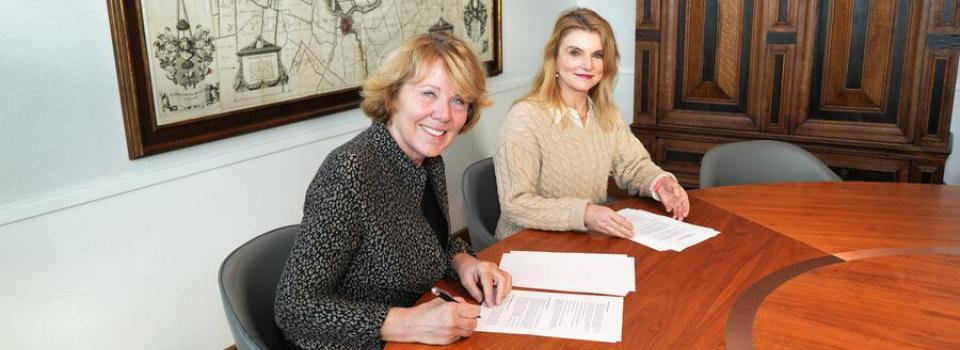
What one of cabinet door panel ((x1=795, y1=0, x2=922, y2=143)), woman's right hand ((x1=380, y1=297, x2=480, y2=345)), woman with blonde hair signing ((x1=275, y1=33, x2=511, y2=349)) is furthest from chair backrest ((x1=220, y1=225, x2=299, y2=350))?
cabinet door panel ((x1=795, y1=0, x2=922, y2=143))

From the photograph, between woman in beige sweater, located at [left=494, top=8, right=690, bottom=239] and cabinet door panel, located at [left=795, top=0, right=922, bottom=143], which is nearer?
woman in beige sweater, located at [left=494, top=8, right=690, bottom=239]

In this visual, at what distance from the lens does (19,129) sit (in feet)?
6.82

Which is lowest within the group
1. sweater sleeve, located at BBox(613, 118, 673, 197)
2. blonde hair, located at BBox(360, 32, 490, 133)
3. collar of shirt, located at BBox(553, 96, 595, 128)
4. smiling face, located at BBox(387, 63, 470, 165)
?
sweater sleeve, located at BBox(613, 118, 673, 197)

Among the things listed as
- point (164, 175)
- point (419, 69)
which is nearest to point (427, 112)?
point (419, 69)

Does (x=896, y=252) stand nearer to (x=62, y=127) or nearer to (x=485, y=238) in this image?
(x=485, y=238)

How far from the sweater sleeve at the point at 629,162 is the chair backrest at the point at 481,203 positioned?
0.41 m

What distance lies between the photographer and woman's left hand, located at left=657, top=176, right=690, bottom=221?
212cm

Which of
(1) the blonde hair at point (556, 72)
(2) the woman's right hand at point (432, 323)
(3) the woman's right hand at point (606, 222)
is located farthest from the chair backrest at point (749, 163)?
(2) the woman's right hand at point (432, 323)

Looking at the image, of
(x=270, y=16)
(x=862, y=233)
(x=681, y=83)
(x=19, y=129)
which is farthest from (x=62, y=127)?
(x=681, y=83)

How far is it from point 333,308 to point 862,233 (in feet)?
4.42

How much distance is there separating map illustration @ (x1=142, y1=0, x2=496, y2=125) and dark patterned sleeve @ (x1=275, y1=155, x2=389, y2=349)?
86 centimetres

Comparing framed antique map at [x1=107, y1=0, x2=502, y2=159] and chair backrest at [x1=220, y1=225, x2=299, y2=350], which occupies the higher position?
framed antique map at [x1=107, y1=0, x2=502, y2=159]

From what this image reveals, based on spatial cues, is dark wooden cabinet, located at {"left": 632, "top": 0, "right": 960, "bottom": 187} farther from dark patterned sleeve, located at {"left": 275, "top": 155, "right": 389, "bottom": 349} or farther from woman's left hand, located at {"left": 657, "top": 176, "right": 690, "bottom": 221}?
dark patterned sleeve, located at {"left": 275, "top": 155, "right": 389, "bottom": 349}

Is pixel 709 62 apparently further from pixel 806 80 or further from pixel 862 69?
pixel 862 69
